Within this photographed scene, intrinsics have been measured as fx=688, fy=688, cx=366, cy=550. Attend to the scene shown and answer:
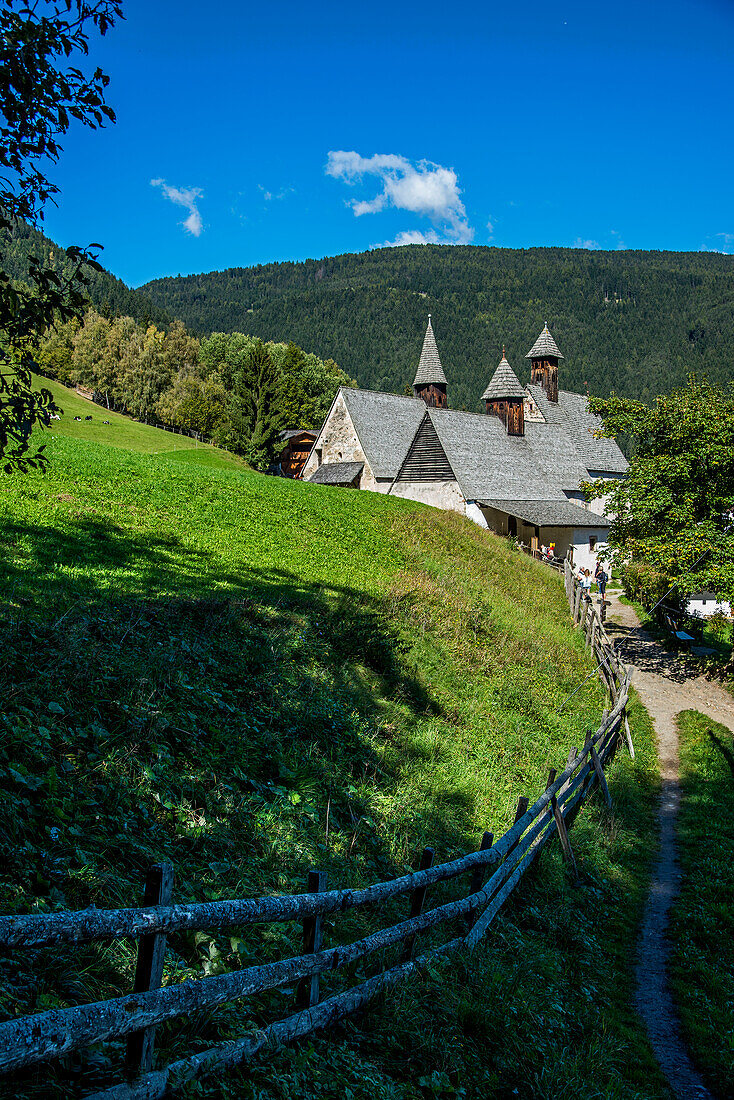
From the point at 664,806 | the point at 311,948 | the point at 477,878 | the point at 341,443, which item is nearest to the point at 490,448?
the point at 341,443

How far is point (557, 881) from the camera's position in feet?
28.5

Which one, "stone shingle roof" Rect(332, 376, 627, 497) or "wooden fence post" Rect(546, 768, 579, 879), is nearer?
"wooden fence post" Rect(546, 768, 579, 879)

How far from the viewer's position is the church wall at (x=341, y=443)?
44844 millimetres

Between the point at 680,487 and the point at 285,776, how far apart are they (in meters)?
18.1

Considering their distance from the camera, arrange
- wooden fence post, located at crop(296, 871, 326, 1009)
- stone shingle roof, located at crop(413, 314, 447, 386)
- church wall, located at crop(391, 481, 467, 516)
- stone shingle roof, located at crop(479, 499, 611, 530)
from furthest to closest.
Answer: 1. stone shingle roof, located at crop(413, 314, 447, 386)
2. church wall, located at crop(391, 481, 467, 516)
3. stone shingle roof, located at crop(479, 499, 611, 530)
4. wooden fence post, located at crop(296, 871, 326, 1009)

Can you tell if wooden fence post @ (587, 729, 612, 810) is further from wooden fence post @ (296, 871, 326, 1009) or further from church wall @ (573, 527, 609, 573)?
church wall @ (573, 527, 609, 573)

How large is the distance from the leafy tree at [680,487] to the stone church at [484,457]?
15.0m

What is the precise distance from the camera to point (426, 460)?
40.8 m

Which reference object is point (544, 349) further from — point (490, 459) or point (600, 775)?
point (600, 775)

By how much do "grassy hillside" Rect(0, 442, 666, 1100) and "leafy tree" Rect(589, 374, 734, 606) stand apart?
530 cm

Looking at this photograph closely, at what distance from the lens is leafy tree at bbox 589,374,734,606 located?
782 inches

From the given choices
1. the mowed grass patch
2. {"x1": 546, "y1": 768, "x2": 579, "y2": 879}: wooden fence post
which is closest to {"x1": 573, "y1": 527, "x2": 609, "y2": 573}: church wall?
the mowed grass patch

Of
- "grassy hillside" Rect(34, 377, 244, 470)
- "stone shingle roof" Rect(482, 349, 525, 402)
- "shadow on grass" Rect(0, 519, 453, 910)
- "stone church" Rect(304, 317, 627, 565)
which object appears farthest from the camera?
"stone shingle roof" Rect(482, 349, 525, 402)

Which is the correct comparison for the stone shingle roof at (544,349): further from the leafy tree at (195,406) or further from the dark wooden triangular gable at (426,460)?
the leafy tree at (195,406)
